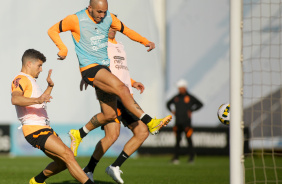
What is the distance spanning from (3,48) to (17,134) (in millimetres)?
3333

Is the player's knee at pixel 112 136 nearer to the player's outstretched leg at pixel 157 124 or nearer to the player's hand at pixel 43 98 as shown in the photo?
the player's outstretched leg at pixel 157 124

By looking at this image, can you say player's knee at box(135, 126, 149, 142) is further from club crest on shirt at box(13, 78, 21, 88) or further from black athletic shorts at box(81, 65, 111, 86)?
club crest on shirt at box(13, 78, 21, 88)

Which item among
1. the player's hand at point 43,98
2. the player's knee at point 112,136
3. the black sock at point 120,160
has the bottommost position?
the black sock at point 120,160

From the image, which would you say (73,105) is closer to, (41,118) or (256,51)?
(256,51)

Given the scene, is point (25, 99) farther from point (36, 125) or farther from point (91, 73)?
→ point (91, 73)

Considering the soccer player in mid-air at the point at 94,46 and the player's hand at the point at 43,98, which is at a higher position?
the soccer player in mid-air at the point at 94,46

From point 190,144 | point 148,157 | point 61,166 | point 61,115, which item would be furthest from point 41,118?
point 61,115

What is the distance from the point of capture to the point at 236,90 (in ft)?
19.7

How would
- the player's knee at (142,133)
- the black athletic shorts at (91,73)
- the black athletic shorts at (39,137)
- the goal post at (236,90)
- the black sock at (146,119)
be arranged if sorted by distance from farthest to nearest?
the player's knee at (142,133), the black athletic shorts at (91,73), the black sock at (146,119), the black athletic shorts at (39,137), the goal post at (236,90)

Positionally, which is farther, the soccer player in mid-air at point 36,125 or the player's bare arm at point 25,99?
the soccer player in mid-air at point 36,125

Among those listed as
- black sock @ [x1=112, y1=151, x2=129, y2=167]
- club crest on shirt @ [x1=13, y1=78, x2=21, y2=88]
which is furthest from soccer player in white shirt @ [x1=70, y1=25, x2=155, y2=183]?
club crest on shirt @ [x1=13, y1=78, x2=21, y2=88]

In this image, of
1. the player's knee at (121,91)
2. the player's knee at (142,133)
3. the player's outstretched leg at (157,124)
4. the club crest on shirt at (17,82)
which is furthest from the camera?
the player's knee at (142,133)

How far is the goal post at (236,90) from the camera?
5.96 meters

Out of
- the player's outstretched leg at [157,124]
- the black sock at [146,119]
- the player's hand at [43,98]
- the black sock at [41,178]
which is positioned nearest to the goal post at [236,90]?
the player's outstretched leg at [157,124]
